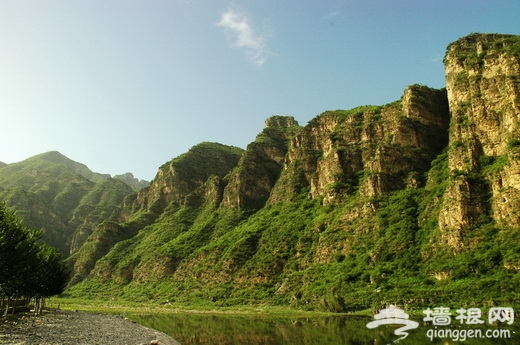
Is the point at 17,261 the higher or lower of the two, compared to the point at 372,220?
lower

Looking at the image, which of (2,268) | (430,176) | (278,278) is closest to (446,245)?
(430,176)

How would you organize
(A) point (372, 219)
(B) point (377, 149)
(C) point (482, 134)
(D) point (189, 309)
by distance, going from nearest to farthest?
(C) point (482, 134)
(D) point (189, 309)
(A) point (372, 219)
(B) point (377, 149)

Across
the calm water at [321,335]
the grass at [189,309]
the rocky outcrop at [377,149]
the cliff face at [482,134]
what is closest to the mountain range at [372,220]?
the cliff face at [482,134]

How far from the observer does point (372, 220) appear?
10656 cm

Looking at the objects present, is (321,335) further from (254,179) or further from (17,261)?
(254,179)

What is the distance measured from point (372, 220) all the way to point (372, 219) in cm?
45

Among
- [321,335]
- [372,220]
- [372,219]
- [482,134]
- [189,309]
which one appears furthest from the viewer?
[372,219]

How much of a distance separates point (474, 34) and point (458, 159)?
54770mm

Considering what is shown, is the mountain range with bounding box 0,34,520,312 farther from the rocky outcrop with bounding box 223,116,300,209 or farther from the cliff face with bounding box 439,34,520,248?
the rocky outcrop with bounding box 223,116,300,209

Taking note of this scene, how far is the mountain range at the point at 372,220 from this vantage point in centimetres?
7831

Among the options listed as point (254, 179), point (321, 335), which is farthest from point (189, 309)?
point (254, 179)

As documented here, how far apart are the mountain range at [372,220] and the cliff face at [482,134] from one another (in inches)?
12.1

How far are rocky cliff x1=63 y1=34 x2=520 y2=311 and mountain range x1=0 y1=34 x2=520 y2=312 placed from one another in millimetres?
378

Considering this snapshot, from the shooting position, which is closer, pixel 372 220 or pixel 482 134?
pixel 482 134
